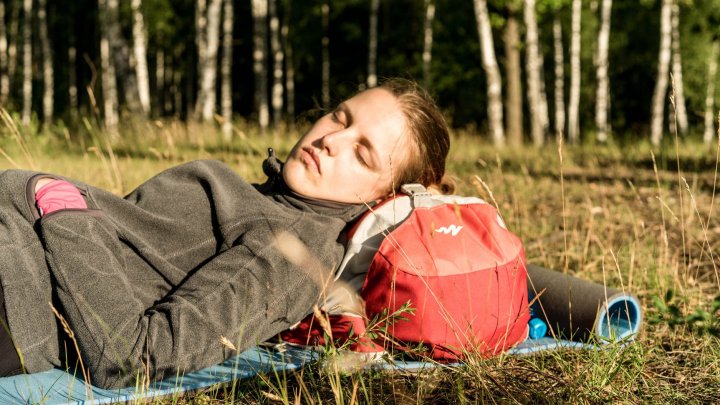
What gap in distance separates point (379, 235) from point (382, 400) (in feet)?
2.17

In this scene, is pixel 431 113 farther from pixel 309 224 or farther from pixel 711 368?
pixel 711 368

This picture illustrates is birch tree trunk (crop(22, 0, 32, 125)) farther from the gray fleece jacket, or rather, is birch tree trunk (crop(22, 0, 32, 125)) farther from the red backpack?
the red backpack

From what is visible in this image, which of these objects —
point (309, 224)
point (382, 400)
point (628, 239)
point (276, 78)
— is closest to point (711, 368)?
point (382, 400)

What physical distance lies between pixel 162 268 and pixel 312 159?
26.7 inches

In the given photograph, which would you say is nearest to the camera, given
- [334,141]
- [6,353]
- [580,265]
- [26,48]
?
[6,353]

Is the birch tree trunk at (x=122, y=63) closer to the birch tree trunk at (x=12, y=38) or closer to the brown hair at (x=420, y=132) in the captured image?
the brown hair at (x=420, y=132)

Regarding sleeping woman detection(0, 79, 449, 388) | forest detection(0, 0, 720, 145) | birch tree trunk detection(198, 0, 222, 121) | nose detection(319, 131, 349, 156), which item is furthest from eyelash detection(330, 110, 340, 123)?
forest detection(0, 0, 720, 145)

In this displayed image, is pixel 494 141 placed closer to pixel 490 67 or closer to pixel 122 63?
pixel 490 67

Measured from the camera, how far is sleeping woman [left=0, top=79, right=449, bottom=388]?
2230 mm

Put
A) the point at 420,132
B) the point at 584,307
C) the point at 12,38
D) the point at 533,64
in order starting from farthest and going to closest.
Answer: the point at 12,38, the point at 533,64, the point at 584,307, the point at 420,132

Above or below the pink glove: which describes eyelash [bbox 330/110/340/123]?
above

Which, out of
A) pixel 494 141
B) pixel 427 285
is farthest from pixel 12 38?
pixel 427 285

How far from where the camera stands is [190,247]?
2.62 meters

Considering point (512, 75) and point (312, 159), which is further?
point (512, 75)
